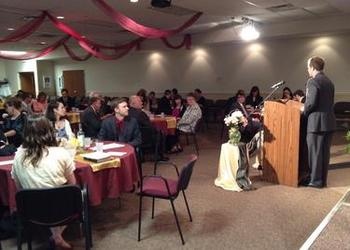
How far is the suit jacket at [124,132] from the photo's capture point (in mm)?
4352

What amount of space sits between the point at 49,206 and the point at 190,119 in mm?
4414

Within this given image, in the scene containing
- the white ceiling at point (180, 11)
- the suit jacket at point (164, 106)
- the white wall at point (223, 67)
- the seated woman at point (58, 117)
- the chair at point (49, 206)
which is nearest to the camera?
the chair at point (49, 206)

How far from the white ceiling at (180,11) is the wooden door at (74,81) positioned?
191 inches

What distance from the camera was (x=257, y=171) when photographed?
17.5ft

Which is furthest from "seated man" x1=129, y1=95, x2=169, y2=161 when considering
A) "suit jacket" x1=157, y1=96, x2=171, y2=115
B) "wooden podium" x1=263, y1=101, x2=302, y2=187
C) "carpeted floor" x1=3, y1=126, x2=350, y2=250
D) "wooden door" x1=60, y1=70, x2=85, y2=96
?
"wooden door" x1=60, y1=70, x2=85, y2=96

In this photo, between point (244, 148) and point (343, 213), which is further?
point (244, 148)

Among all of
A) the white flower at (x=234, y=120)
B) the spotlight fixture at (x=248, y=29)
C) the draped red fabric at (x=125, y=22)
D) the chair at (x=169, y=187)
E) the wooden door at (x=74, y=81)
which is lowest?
the chair at (x=169, y=187)

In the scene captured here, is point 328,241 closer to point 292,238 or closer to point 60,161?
point 292,238

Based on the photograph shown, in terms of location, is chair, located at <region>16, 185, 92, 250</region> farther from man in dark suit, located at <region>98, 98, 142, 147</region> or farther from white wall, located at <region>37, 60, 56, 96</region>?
white wall, located at <region>37, 60, 56, 96</region>

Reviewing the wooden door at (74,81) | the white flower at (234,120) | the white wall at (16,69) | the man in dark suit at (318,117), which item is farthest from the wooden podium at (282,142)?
the white wall at (16,69)

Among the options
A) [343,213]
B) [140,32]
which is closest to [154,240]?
[343,213]

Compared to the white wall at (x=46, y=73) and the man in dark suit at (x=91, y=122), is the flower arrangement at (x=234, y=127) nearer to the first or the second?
the man in dark suit at (x=91, y=122)

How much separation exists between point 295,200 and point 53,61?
14164mm

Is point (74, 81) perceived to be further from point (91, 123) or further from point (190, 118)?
point (91, 123)
